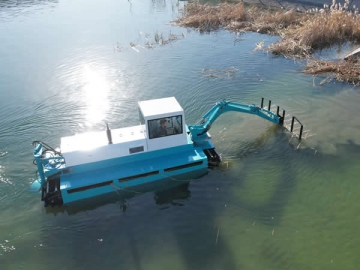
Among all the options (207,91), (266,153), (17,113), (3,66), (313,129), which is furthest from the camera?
(3,66)

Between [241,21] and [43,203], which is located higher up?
[241,21]

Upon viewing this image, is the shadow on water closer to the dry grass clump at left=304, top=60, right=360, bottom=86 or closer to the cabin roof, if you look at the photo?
the cabin roof

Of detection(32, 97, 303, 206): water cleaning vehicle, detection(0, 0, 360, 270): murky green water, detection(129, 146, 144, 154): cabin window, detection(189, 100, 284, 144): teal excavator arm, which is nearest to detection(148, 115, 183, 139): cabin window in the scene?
detection(32, 97, 303, 206): water cleaning vehicle

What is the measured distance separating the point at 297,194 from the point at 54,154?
908 cm

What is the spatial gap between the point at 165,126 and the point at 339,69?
47.3 feet

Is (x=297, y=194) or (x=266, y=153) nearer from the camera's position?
(x=297, y=194)

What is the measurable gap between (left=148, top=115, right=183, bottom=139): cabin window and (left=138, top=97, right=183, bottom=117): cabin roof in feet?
0.82

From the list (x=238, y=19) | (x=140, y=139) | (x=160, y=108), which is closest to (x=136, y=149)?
(x=140, y=139)

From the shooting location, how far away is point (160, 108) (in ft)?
40.8

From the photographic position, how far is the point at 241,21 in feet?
101

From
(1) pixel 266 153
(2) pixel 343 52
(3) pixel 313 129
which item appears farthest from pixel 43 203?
(2) pixel 343 52

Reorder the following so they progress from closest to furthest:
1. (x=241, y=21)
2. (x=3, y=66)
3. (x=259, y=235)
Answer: (x=259, y=235), (x=3, y=66), (x=241, y=21)

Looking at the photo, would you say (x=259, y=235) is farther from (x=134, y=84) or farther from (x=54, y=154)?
(x=134, y=84)

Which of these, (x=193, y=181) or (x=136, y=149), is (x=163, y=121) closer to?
(x=136, y=149)
